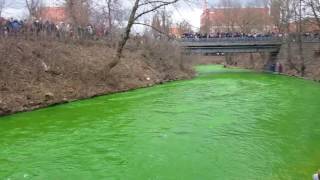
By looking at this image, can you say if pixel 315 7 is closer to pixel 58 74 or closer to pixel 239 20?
pixel 58 74

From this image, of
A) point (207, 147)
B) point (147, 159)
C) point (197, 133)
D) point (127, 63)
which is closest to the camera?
point (147, 159)

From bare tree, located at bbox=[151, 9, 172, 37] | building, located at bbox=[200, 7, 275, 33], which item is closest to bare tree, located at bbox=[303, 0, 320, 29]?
bare tree, located at bbox=[151, 9, 172, 37]

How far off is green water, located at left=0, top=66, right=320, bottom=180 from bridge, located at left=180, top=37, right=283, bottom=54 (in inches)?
1809

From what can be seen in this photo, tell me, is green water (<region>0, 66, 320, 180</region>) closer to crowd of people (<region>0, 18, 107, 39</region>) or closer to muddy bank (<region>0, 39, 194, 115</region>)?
muddy bank (<region>0, 39, 194, 115</region>)

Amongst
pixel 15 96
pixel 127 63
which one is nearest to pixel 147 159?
pixel 15 96

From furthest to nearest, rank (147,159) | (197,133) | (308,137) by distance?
(197,133)
(308,137)
(147,159)

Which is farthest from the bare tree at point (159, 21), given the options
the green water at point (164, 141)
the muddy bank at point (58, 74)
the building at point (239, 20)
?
the building at point (239, 20)

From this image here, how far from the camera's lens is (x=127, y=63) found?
43.4m

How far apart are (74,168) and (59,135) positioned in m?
5.13

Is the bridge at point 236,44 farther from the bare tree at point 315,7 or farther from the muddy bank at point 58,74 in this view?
the muddy bank at point 58,74

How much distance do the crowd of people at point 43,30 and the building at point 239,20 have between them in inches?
2059

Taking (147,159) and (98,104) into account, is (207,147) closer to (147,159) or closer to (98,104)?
(147,159)

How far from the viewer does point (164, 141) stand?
55.7 feet

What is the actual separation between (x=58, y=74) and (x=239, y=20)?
84739 millimetres
